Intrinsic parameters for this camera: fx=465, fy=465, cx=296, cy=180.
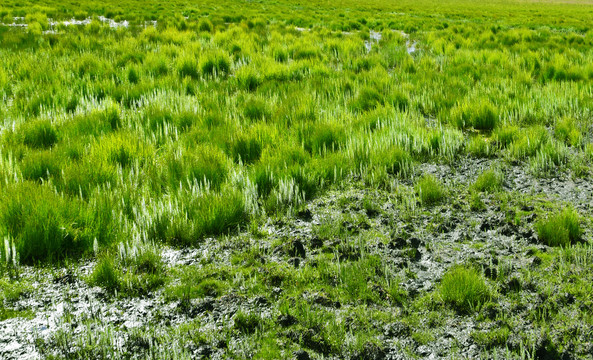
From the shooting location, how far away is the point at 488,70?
7516 mm

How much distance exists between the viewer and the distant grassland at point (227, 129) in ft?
9.53

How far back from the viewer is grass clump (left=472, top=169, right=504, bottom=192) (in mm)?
3576

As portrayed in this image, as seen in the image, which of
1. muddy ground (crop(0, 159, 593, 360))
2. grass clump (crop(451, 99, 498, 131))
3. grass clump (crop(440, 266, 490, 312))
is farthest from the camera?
grass clump (crop(451, 99, 498, 131))

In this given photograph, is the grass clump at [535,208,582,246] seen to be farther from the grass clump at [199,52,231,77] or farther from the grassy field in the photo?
the grass clump at [199,52,231,77]

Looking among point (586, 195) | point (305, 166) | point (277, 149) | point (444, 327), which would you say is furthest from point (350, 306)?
point (586, 195)

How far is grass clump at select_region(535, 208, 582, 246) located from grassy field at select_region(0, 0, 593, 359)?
13 mm

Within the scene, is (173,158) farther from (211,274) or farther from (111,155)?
(211,274)

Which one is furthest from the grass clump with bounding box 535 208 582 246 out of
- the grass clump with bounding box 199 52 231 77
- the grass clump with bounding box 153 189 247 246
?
the grass clump with bounding box 199 52 231 77

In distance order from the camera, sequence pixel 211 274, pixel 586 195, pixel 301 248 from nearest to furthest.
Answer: pixel 211 274, pixel 301 248, pixel 586 195

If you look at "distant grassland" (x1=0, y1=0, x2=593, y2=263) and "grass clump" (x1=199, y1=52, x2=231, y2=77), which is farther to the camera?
"grass clump" (x1=199, y1=52, x2=231, y2=77)

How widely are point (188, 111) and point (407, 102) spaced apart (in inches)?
104

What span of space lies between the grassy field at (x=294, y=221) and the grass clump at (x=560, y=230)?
1cm

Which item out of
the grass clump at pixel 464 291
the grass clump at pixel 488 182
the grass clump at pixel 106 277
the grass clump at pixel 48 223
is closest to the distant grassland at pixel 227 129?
the grass clump at pixel 48 223

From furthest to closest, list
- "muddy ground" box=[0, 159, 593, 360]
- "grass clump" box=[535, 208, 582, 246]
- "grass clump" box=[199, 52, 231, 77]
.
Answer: "grass clump" box=[199, 52, 231, 77]
"grass clump" box=[535, 208, 582, 246]
"muddy ground" box=[0, 159, 593, 360]
